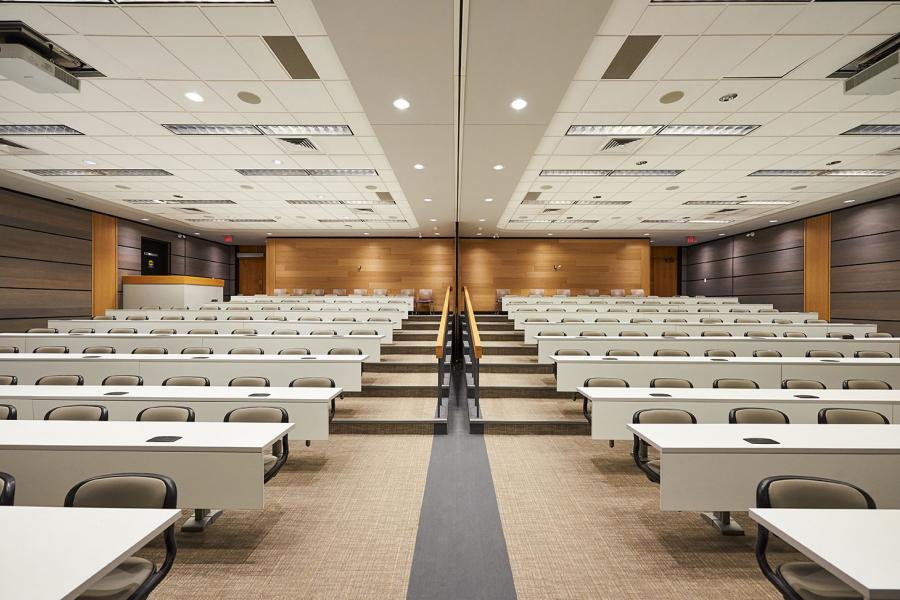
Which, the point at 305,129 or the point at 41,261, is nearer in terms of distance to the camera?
the point at 305,129

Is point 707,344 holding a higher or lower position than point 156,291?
lower

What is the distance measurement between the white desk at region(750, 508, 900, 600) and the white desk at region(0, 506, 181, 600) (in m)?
2.52

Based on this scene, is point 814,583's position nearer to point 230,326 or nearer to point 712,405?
point 712,405

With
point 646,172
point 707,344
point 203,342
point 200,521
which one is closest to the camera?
point 200,521

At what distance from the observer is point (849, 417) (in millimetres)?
3703

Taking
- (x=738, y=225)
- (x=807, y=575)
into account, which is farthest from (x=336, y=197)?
(x=738, y=225)

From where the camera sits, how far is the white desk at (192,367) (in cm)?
543

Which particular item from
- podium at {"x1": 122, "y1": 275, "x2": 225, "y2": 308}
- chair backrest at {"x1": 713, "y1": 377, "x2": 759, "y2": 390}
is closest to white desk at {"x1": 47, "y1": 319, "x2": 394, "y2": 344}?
podium at {"x1": 122, "y1": 275, "x2": 225, "y2": 308}

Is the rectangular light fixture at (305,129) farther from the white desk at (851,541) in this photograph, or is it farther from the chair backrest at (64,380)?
the white desk at (851,541)

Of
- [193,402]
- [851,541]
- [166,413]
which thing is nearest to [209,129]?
[193,402]

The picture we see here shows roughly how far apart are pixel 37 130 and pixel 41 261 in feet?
19.9

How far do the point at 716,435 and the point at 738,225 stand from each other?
1428 cm

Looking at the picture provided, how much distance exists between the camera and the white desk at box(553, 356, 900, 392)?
17.6ft

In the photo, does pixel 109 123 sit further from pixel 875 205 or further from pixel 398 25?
pixel 875 205
